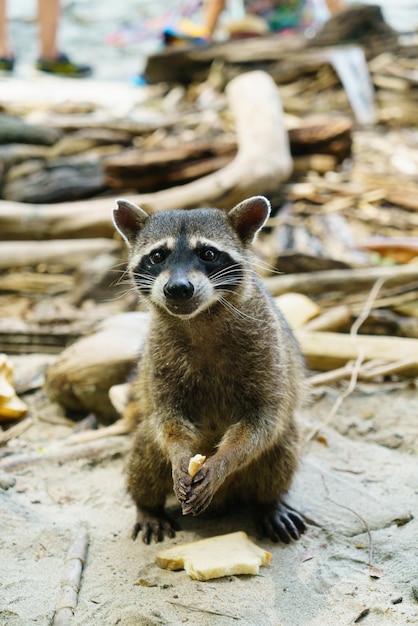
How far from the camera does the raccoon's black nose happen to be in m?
3.34

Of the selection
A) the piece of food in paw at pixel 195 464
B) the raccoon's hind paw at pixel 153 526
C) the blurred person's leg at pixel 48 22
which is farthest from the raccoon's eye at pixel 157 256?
the blurred person's leg at pixel 48 22

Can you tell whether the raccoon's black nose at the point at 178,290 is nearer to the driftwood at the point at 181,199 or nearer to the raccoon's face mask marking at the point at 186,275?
the raccoon's face mask marking at the point at 186,275

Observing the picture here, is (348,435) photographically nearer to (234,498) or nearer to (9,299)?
(234,498)

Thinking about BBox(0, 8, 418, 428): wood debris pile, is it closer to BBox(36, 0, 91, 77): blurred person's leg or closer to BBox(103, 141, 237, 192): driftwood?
BBox(103, 141, 237, 192): driftwood

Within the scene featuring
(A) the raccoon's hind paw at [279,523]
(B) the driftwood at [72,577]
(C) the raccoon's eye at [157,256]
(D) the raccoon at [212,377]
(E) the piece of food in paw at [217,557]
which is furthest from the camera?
(A) the raccoon's hind paw at [279,523]

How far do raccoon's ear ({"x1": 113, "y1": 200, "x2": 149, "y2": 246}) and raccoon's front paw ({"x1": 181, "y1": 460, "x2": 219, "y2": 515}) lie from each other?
5.02 feet

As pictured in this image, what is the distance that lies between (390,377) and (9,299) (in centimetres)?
439

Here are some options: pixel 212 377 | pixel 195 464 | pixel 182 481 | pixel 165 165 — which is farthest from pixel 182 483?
pixel 165 165

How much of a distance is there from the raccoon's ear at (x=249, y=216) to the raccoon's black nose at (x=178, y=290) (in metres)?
0.76

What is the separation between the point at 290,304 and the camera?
6.40 metres

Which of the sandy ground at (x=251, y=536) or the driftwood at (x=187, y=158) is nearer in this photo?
the sandy ground at (x=251, y=536)

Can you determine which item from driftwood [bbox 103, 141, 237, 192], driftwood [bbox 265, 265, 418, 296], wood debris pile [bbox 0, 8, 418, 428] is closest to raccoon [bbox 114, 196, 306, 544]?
wood debris pile [bbox 0, 8, 418, 428]

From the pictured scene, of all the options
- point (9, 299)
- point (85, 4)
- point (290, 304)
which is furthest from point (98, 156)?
point (85, 4)

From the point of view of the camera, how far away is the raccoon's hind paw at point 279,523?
381 centimetres
